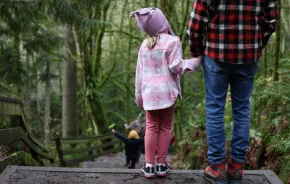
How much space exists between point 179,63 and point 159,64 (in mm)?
242

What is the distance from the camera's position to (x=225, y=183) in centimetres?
A: 339

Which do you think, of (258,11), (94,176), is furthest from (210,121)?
(94,176)

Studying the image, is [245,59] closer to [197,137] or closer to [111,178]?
[111,178]

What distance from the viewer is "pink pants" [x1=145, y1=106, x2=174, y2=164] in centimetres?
390

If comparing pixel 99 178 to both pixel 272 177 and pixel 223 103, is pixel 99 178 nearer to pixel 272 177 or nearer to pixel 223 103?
pixel 223 103

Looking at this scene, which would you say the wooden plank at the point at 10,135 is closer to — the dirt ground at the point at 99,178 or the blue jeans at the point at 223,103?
the dirt ground at the point at 99,178

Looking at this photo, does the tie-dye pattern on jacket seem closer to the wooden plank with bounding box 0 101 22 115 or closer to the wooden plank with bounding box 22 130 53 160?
the wooden plank with bounding box 0 101 22 115

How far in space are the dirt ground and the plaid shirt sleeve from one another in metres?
1.27

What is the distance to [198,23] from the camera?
3.27 metres

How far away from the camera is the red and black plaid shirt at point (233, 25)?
10.5 feet

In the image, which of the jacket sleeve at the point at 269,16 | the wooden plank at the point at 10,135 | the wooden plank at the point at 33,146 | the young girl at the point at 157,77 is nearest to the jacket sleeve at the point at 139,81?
the young girl at the point at 157,77

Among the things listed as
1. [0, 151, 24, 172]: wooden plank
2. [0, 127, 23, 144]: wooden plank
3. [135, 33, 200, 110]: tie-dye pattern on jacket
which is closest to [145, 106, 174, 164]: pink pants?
[135, 33, 200, 110]: tie-dye pattern on jacket

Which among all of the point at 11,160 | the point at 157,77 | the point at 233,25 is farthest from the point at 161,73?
the point at 11,160

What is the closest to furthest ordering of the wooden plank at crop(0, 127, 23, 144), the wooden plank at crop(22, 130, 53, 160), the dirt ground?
the dirt ground < the wooden plank at crop(0, 127, 23, 144) < the wooden plank at crop(22, 130, 53, 160)
